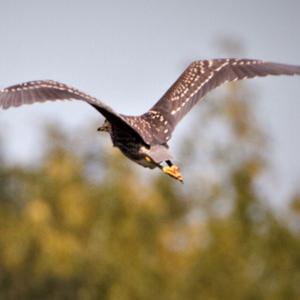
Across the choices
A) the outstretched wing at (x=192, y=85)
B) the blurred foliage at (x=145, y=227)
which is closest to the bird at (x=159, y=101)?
the outstretched wing at (x=192, y=85)

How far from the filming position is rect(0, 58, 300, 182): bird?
66.3 feet

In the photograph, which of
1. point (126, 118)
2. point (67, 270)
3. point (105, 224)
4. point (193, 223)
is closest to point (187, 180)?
point (193, 223)

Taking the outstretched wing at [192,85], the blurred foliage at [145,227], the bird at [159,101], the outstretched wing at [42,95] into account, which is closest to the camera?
the outstretched wing at [42,95]

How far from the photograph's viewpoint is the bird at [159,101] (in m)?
20.2

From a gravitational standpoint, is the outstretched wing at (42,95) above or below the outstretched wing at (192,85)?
below

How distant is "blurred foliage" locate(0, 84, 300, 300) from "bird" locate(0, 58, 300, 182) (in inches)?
734

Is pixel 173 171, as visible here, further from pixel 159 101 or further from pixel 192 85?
pixel 192 85

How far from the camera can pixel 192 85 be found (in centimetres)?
2223

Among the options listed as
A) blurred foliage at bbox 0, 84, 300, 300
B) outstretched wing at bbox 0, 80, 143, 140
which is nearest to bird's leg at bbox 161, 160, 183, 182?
outstretched wing at bbox 0, 80, 143, 140

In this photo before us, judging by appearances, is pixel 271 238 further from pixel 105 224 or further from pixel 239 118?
pixel 239 118

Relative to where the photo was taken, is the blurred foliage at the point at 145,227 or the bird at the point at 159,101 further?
the blurred foliage at the point at 145,227

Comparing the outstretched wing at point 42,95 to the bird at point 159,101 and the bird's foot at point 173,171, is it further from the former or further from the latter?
the bird's foot at point 173,171

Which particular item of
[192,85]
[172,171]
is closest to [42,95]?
[172,171]

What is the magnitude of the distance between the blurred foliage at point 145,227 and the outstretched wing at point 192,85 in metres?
18.5
